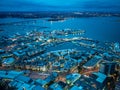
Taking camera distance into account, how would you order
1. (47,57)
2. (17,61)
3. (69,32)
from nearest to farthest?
(17,61) < (47,57) < (69,32)

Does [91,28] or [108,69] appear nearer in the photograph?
[108,69]

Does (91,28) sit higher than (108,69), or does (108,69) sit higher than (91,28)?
(91,28)

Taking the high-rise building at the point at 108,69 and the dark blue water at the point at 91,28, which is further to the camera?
the dark blue water at the point at 91,28

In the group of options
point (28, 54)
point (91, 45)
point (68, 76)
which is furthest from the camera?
point (91, 45)

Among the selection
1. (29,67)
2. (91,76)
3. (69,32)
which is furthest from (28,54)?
(69,32)

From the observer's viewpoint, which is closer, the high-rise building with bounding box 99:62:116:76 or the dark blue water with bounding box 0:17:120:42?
the high-rise building with bounding box 99:62:116:76

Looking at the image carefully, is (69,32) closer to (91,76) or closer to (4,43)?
(4,43)

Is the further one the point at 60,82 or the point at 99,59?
the point at 99,59

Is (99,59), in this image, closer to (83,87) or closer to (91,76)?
(91,76)

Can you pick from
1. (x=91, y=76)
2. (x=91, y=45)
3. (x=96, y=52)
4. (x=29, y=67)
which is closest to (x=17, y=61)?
(x=29, y=67)
